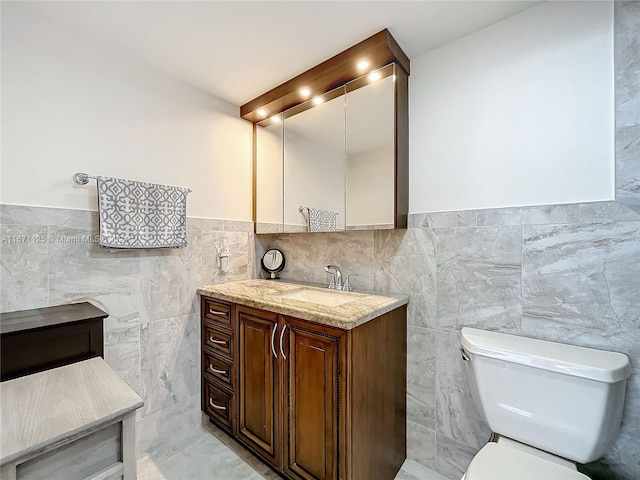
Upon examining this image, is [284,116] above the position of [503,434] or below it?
above

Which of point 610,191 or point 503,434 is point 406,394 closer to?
point 503,434

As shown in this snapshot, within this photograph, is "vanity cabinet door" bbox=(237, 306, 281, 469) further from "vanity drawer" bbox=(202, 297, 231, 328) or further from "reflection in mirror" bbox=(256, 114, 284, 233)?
"reflection in mirror" bbox=(256, 114, 284, 233)

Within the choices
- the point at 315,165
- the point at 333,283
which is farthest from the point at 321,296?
the point at 315,165

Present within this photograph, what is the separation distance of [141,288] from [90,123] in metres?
Result: 0.94

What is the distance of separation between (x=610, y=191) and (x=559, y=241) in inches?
10.0

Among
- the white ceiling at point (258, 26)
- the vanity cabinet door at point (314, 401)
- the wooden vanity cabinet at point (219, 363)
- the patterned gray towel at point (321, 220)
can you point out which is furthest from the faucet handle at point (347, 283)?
the white ceiling at point (258, 26)

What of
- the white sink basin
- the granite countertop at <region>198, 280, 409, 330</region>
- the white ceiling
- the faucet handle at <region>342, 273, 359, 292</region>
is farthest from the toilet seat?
the white ceiling

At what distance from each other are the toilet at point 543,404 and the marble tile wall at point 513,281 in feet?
0.50

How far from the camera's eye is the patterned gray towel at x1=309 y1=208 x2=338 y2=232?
1.85m

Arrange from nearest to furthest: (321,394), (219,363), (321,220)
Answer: (321,394)
(219,363)
(321,220)

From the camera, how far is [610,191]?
112cm

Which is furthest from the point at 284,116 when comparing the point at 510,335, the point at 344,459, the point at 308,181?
the point at 344,459

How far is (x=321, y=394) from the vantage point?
1.26 m

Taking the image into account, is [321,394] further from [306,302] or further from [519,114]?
[519,114]
